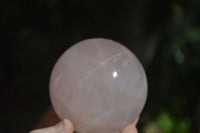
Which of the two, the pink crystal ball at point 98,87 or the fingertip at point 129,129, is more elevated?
the pink crystal ball at point 98,87

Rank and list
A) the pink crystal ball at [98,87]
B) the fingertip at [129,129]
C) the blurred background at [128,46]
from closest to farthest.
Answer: the pink crystal ball at [98,87]
the fingertip at [129,129]
the blurred background at [128,46]

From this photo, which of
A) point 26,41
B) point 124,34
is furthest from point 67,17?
point 124,34

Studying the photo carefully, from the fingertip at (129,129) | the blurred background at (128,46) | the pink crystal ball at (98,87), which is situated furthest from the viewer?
the blurred background at (128,46)

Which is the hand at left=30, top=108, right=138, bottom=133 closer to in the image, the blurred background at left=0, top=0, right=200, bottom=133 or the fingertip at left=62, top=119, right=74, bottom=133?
the fingertip at left=62, top=119, right=74, bottom=133

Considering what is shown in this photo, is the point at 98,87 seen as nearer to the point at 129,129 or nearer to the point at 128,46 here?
the point at 129,129

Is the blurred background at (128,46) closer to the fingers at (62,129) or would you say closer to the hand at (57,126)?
the hand at (57,126)

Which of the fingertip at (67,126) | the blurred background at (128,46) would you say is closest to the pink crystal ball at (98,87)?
the fingertip at (67,126)

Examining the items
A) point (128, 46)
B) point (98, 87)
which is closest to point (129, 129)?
point (98, 87)
